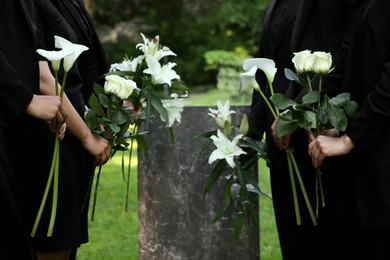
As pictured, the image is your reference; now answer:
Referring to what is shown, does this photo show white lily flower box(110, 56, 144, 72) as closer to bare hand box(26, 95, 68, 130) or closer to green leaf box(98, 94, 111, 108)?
green leaf box(98, 94, 111, 108)

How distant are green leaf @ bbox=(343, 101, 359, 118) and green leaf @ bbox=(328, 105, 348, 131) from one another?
0.03 metres

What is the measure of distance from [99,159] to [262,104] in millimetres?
1077

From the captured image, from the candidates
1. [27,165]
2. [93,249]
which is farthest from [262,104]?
[93,249]

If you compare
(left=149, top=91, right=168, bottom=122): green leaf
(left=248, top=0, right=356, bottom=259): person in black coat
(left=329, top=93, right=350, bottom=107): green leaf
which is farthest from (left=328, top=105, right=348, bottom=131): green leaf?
(left=149, top=91, right=168, bottom=122): green leaf

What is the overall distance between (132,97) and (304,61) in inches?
37.0

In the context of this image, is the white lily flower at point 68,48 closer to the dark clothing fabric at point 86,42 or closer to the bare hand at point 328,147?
the dark clothing fabric at point 86,42

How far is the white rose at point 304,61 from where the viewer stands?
3.41 metres

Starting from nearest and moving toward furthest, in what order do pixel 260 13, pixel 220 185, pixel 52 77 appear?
pixel 52 77
pixel 220 185
pixel 260 13

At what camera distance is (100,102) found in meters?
3.68

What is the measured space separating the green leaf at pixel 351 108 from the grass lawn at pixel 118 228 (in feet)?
10.9

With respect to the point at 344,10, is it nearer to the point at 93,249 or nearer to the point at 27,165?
the point at 27,165

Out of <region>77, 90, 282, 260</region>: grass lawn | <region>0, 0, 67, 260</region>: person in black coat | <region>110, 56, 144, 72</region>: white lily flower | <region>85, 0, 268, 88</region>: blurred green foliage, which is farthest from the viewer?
<region>85, 0, 268, 88</region>: blurred green foliage

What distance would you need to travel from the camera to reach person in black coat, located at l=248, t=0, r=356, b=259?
12.0 ft

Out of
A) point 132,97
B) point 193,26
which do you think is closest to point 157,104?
point 132,97
